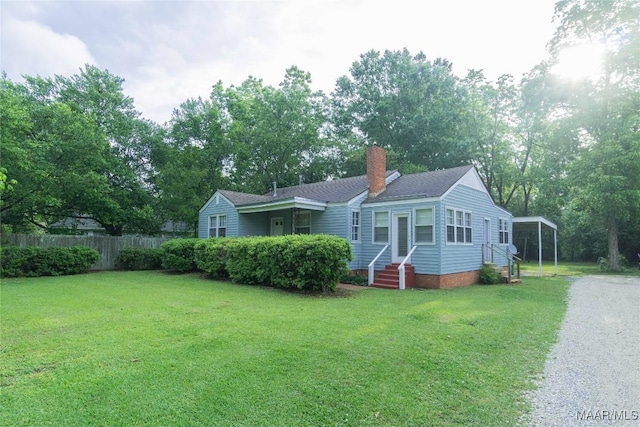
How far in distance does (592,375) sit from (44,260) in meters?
17.0

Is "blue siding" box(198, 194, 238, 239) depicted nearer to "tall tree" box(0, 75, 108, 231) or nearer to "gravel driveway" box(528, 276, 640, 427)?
"tall tree" box(0, 75, 108, 231)

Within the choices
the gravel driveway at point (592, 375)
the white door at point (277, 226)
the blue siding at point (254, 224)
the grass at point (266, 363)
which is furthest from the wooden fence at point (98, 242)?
the gravel driveway at point (592, 375)

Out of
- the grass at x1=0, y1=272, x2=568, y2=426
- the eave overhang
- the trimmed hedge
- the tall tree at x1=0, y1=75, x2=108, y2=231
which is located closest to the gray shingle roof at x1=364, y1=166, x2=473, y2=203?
the eave overhang

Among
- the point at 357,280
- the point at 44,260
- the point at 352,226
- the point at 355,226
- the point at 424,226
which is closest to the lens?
the point at 424,226

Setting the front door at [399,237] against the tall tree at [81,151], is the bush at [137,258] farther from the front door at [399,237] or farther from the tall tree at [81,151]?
the front door at [399,237]

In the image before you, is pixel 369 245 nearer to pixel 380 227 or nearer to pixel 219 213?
pixel 380 227

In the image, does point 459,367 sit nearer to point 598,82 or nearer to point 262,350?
point 262,350

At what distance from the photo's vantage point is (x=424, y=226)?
41.5 feet

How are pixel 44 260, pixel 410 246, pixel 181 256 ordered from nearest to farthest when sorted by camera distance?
pixel 410 246 < pixel 44 260 < pixel 181 256

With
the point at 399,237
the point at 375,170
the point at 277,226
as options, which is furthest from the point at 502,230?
the point at 277,226

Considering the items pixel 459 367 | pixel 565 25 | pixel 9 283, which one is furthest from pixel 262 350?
pixel 565 25

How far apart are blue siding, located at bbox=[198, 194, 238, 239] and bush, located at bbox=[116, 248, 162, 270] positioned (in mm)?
Answer: 2412

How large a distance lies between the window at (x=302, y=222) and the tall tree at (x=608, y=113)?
624 inches

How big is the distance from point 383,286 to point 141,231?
1813 centimetres
